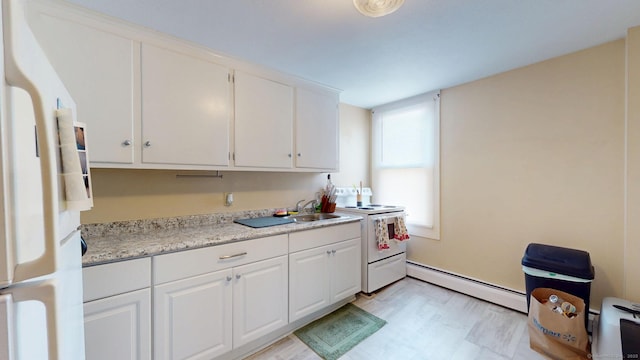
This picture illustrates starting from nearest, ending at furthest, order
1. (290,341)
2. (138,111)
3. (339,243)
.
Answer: (138,111)
(290,341)
(339,243)

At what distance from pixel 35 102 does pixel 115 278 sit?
1.18 m

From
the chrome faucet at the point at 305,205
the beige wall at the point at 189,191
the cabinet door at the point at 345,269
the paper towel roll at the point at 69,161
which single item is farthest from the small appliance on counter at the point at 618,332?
the paper towel roll at the point at 69,161

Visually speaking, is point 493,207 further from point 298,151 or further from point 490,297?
point 298,151

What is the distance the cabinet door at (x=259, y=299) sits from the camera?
1659 mm

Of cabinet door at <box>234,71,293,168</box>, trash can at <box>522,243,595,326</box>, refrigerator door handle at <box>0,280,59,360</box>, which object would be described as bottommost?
trash can at <box>522,243,595,326</box>

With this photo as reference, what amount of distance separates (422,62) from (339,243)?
1.82 meters

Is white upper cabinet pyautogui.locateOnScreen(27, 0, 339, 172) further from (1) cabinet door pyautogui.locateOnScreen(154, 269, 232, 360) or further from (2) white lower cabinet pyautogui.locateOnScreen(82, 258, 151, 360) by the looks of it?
(1) cabinet door pyautogui.locateOnScreen(154, 269, 232, 360)

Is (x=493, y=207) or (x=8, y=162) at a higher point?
(x=8, y=162)

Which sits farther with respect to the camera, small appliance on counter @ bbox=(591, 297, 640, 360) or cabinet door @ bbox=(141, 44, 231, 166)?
cabinet door @ bbox=(141, 44, 231, 166)

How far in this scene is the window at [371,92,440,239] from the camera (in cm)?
288

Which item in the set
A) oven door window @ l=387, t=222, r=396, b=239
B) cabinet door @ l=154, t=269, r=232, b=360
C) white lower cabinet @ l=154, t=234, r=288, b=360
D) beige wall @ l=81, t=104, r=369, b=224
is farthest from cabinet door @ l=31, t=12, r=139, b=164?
oven door window @ l=387, t=222, r=396, b=239

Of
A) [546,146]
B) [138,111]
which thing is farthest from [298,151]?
[546,146]

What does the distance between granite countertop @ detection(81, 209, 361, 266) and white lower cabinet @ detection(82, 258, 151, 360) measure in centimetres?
6

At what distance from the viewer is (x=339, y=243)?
2314mm
